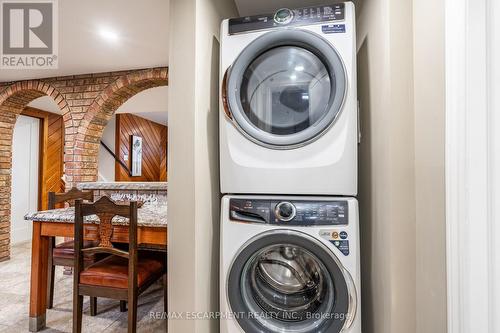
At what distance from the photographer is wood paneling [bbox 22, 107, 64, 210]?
4.56 metres

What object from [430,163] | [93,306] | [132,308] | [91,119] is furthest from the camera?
[91,119]

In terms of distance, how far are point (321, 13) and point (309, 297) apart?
1.34m

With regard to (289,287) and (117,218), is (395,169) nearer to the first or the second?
(289,287)

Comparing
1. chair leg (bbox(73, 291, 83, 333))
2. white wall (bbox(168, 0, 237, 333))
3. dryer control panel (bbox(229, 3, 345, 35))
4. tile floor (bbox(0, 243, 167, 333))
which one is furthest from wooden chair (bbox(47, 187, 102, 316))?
dryer control panel (bbox(229, 3, 345, 35))

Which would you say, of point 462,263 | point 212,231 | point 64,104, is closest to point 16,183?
point 64,104

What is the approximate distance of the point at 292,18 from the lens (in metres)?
1.20

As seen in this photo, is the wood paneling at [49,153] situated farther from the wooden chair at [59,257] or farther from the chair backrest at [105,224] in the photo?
the chair backrest at [105,224]

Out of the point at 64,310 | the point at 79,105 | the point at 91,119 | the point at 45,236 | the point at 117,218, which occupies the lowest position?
the point at 64,310

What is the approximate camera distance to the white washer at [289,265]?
109 centimetres

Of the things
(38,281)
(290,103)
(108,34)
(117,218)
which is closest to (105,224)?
(117,218)

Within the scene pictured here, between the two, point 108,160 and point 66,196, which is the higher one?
point 108,160

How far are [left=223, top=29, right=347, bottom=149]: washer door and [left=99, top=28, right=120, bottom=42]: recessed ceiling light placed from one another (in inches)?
66.9

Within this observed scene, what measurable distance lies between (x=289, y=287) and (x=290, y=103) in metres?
0.91

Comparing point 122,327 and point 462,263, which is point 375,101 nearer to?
point 462,263
